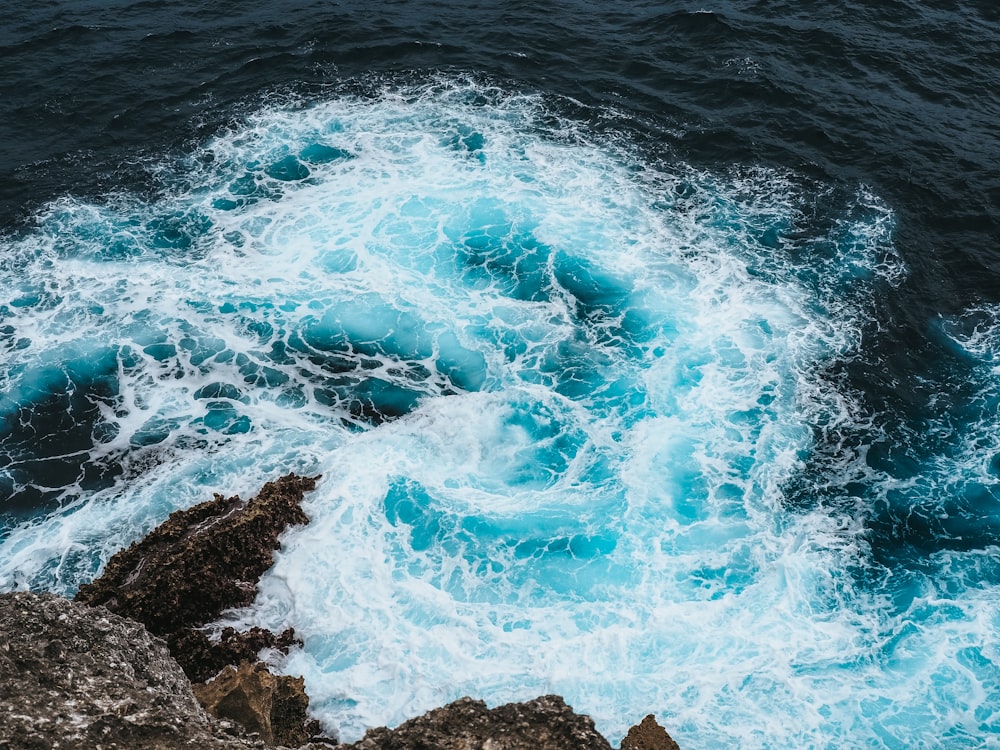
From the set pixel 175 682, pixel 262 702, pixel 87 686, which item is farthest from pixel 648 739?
pixel 87 686

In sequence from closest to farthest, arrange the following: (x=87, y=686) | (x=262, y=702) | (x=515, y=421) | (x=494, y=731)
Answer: (x=87, y=686) < (x=494, y=731) < (x=262, y=702) < (x=515, y=421)

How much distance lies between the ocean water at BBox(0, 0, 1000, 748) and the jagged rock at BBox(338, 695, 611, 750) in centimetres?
585

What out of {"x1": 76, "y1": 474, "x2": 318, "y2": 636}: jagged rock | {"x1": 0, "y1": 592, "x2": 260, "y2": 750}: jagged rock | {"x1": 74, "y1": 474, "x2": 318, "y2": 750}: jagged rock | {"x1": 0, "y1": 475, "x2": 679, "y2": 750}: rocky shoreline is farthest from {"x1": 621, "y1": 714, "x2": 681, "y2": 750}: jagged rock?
{"x1": 76, "y1": 474, "x2": 318, "y2": 636}: jagged rock

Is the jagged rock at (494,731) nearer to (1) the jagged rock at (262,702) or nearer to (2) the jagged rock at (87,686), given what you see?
(2) the jagged rock at (87,686)

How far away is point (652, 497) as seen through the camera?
27219mm

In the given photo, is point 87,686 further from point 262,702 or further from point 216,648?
point 216,648

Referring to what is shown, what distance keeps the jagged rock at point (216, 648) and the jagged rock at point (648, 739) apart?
34.5ft

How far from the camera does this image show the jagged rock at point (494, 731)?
1529 cm

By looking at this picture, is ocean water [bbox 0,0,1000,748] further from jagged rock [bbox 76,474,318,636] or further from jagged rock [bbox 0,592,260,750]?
jagged rock [bbox 0,592,260,750]

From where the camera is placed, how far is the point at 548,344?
107ft

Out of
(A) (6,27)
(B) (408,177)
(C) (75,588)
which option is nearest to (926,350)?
(B) (408,177)

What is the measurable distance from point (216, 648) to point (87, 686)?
7.07m

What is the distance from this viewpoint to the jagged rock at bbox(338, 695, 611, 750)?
15289mm

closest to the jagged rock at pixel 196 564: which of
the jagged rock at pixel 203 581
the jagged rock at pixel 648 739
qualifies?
the jagged rock at pixel 203 581
